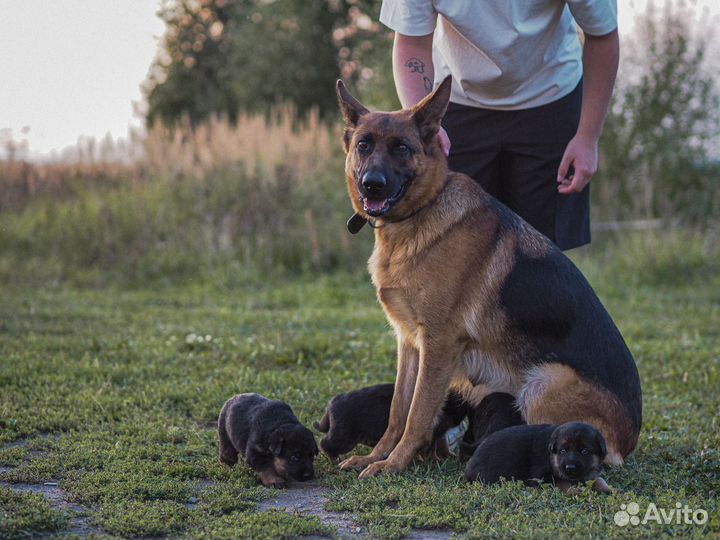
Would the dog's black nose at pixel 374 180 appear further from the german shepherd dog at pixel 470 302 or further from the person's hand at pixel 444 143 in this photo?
the person's hand at pixel 444 143

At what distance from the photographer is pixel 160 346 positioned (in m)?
7.28

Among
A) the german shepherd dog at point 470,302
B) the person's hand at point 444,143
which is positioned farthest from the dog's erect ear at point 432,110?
the person's hand at point 444,143

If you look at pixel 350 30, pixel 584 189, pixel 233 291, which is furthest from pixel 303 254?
pixel 350 30

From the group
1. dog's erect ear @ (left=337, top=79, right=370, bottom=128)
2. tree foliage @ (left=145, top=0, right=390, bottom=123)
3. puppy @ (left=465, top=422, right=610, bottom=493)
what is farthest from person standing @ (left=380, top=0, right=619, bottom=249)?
tree foliage @ (left=145, top=0, right=390, bottom=123)

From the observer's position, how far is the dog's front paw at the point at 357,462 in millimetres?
4551

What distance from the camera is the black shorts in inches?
199

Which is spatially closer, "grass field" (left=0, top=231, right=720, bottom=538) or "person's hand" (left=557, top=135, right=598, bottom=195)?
"grass field" (left=0, top=231, right=720, bottom=538)

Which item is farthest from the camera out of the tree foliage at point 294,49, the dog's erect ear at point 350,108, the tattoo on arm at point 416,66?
the tree foliage at point 294,49

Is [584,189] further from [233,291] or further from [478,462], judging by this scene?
[233,291]

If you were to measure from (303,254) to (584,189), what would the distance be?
692 centimetres

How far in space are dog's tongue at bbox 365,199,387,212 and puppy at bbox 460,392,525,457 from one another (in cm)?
114

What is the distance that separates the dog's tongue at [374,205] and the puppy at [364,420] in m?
1.10

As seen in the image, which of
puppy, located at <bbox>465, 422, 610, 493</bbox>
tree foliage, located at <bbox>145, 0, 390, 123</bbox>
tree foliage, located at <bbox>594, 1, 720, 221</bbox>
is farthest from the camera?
tree foliage, located at <bbox>145, 0, 390, 123</bbox>

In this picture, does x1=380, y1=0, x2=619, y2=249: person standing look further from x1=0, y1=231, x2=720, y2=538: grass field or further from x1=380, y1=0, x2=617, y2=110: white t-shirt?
x1=0, y1=231, x2=720, y2=538: grass field
